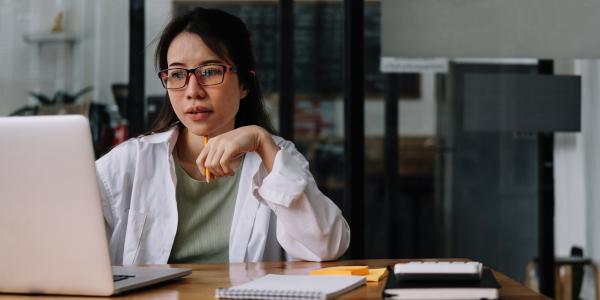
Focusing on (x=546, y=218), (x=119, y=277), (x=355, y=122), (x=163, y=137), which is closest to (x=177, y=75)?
(x=163, y=137)

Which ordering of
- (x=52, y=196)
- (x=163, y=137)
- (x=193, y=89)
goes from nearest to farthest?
(x=52, y=196)
(x=193, y=89)
(x=163, y=137)

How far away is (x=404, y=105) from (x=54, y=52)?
1775 mm

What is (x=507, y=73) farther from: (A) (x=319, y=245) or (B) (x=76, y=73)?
(B) (x=76, y=73)

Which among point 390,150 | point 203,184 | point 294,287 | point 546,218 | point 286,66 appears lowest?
point 546,218

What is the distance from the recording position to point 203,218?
1445mm

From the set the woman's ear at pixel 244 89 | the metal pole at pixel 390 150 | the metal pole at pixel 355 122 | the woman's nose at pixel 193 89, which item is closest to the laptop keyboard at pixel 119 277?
the woman's nose at pixel 193 89

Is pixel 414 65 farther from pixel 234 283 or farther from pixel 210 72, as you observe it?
pixel 234 283

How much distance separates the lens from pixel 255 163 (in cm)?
150

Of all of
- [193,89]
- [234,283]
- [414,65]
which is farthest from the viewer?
[414,65]

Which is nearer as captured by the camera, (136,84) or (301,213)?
(301,213)

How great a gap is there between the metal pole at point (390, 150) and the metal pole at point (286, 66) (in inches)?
18.8

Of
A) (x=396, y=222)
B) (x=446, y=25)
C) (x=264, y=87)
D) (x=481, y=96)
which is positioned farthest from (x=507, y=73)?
(x=264, y=87)

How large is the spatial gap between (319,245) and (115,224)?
59 cm

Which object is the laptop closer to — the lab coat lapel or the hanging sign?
the lab coat lapel
